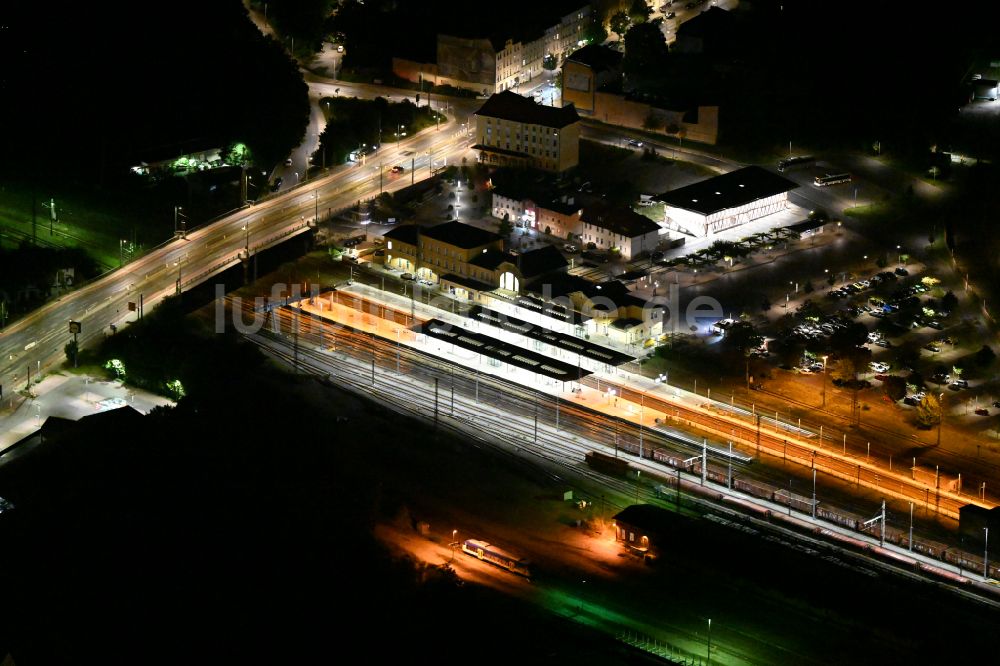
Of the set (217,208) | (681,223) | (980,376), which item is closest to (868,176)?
(681,223)

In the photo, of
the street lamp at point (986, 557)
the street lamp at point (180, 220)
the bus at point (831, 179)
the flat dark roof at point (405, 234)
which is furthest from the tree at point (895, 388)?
the street lamp at point (180, 220)

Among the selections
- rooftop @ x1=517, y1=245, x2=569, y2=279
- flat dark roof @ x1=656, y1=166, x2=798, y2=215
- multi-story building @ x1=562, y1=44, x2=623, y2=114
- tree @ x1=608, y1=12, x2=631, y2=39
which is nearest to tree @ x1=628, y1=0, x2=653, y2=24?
tree @ x1=608, y1=12, x2=631, y2=39

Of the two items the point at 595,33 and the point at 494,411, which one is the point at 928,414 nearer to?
the point at 494,411

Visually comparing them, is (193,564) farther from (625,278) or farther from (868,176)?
(868,176)

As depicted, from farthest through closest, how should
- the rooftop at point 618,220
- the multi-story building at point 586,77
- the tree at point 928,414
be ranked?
the multi-story building at point 586,77 < the rooftop at point 618,220 < the tree at point 928,414

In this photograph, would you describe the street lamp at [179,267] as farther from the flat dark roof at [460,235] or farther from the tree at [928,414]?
Answer: the tree at [928,414]

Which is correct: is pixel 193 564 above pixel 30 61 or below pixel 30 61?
below

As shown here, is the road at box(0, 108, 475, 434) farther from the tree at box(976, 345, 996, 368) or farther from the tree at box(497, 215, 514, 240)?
the tree at box(976, 345, 996, 368)
